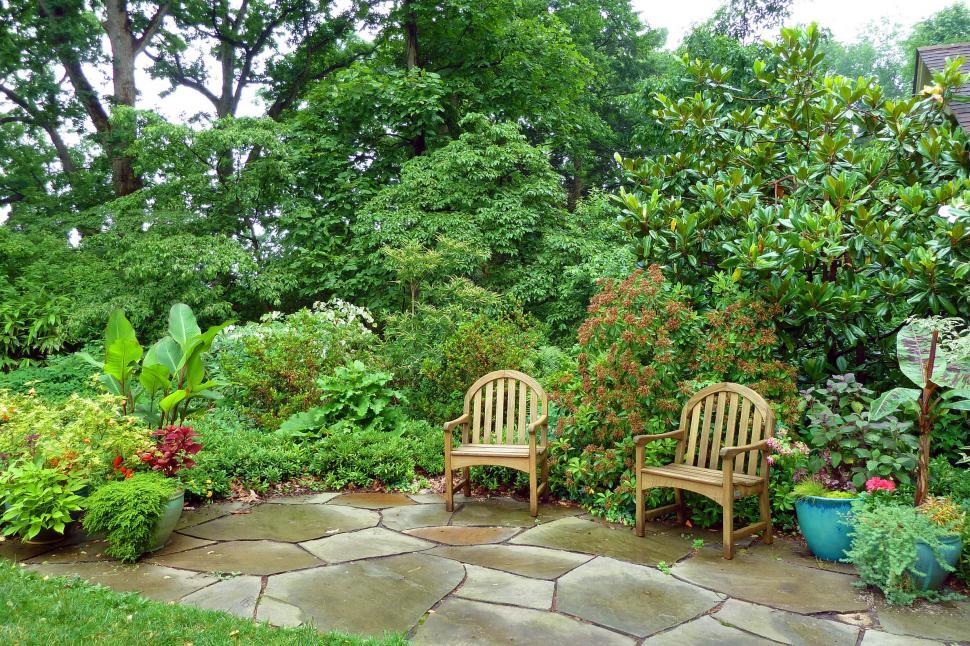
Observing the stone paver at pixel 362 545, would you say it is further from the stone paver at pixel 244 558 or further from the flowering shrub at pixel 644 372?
the flowering shrub at pixel 644 372

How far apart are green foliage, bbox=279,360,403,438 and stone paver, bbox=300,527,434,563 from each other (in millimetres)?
1899

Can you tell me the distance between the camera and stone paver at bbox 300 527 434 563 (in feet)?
12.6

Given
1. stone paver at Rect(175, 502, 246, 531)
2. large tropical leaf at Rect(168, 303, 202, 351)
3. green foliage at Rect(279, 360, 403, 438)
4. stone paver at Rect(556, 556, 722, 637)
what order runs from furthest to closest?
green foliage at Rect(279, 360, 403, 438) → large tropical leaf at Rect(168, 303, 202, 351) → stone paver at Rect(175, 502, 246, 531) → stone paver at Rect(556, 556, 722, 637)

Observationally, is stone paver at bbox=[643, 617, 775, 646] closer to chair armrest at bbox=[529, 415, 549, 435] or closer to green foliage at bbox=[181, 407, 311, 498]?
chair armrest at bbox=[529, 415, 549, 435]

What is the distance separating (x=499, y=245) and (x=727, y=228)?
5.76 meters

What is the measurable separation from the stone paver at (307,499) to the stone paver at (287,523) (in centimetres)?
11

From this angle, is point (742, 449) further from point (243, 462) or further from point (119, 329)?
point (119, 329)

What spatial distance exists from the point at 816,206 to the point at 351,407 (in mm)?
4474

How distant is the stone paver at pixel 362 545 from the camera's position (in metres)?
3.85

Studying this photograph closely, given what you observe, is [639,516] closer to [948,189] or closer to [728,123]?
[948,189]

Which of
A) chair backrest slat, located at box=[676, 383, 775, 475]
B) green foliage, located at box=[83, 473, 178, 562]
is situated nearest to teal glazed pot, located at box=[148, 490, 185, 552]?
green foliage, located at box=[83, 473, 178, 562]

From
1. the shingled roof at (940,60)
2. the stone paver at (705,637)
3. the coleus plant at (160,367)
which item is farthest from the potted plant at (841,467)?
the shingled roof at (940,60)

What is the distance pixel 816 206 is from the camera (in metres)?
5.39

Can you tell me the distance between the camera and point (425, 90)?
1191 centimetres
